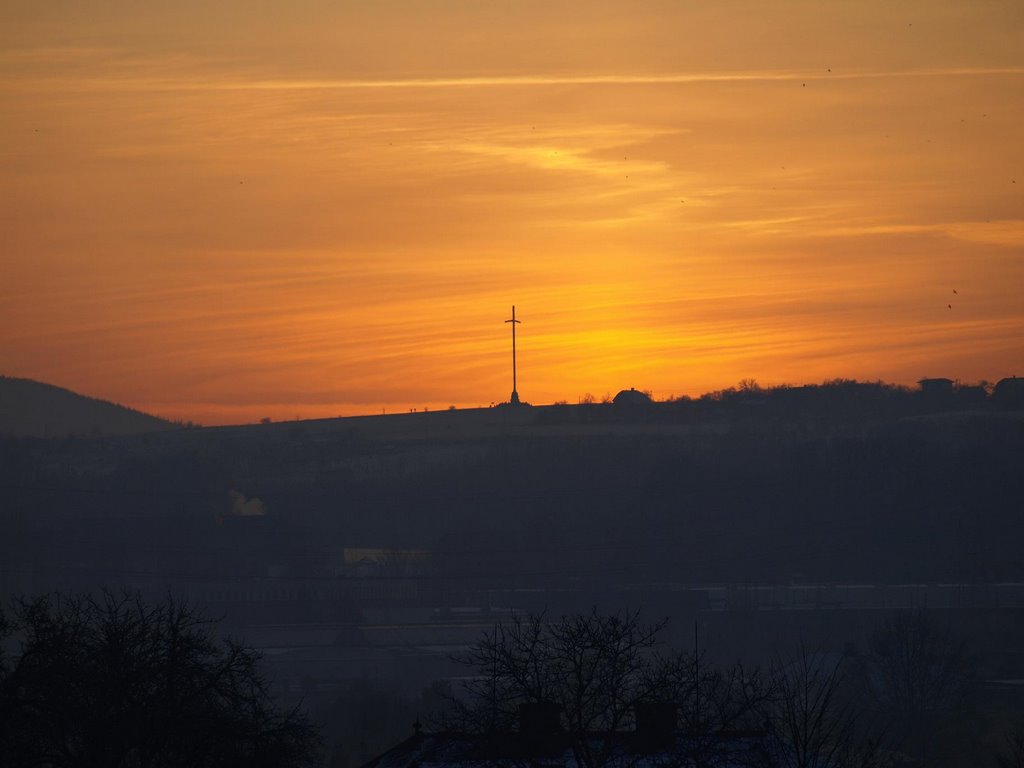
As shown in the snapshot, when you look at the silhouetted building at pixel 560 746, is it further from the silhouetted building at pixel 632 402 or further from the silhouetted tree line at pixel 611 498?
the silhouetted building at pixel 632 402

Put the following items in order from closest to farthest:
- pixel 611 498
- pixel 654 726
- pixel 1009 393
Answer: pixel 654 726 → pixel 611 498 → pixel 1009 393

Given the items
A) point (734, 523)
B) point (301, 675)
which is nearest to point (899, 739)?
point (301, 675)

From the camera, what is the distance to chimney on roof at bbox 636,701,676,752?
2944 centimetres

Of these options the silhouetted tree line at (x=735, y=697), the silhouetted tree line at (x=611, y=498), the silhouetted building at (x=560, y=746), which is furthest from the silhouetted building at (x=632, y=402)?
the silhouetted building at (x=560, y=746)

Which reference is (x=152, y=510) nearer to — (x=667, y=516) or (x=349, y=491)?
(x=349, y=491)

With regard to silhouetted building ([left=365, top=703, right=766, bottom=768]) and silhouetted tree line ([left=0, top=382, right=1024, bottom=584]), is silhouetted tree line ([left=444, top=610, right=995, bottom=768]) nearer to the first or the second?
silhouetted building ([left=365, top=703, right=766, bottom=768])

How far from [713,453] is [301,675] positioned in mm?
101173

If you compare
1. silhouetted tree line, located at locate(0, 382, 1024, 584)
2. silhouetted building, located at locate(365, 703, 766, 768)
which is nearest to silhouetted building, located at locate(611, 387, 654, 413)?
silhouetted tree line, located at locate(0, 382, 1024, 584)

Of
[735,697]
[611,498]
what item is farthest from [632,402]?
[735,697]

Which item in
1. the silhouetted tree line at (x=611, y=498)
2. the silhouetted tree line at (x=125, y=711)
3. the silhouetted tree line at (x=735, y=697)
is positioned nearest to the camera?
the silhouetted tree line at (x=125, y=711)

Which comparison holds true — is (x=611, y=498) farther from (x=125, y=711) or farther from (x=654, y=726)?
(x=125, y=711)

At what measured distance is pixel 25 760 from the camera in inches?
1081

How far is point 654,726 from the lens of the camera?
29.0m

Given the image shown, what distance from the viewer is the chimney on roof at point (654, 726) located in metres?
29.4
